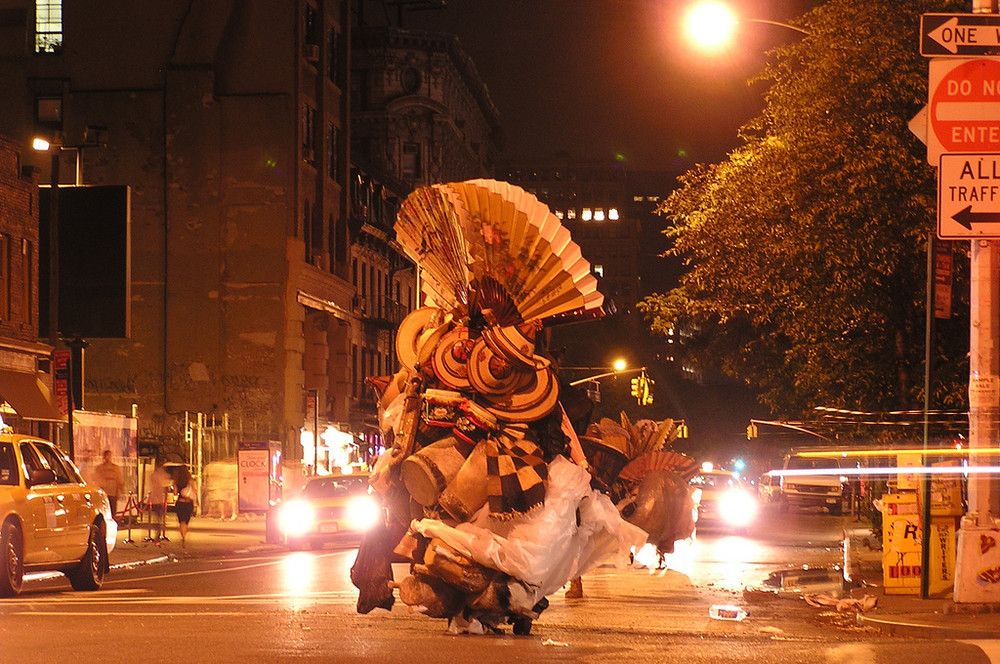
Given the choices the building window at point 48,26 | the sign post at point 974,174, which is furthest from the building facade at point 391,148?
the sign post at point 974,174

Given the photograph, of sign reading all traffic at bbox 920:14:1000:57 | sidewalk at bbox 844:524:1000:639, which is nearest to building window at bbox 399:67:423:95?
sidewalk at bbox 844:524:1000:639

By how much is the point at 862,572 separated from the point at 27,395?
2110 cm

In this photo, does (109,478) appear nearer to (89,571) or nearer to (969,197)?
(89,571)

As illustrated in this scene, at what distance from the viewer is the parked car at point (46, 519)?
48.9ft

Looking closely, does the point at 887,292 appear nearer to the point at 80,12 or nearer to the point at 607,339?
the point at 80,12

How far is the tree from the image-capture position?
20000 millimetres

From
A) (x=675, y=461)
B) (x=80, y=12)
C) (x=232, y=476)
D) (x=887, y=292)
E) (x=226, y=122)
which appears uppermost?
(x=80, y=12)

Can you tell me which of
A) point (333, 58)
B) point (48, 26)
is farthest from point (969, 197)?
point (333, 58)

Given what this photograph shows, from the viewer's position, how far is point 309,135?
4994 cm

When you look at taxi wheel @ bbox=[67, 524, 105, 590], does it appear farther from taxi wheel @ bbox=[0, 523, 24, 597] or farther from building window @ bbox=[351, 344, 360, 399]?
building window @ bbox=[351, 344, 360, 399]

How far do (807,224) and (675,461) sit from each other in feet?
32.6

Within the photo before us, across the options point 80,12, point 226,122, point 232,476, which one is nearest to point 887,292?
point 232,476

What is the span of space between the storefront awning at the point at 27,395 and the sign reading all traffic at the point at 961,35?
23.1m

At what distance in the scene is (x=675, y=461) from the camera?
11633 mm
